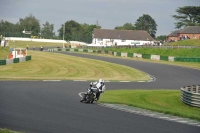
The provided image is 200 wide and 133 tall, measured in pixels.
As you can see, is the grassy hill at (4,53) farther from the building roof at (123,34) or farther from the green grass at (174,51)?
the building roof at (123,34)

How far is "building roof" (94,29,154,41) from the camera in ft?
433

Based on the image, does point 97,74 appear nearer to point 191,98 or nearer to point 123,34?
point 191,98

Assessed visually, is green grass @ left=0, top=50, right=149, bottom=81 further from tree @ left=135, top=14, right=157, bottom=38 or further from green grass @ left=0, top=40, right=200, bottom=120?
tree @ left=135, top=14, right=157, bottom=38

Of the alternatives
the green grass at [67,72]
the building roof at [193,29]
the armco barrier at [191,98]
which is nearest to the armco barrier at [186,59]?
the green grass at [67,72]

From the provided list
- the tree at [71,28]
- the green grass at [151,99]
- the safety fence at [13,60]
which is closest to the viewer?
the green grass at [151,99]


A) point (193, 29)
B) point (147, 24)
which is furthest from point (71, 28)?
point (193, 29)

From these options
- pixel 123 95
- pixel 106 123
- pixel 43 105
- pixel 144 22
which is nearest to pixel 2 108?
pixel 43 105

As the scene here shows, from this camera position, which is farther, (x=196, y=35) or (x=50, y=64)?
(x=196, y=35)

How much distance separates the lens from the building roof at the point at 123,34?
433ft

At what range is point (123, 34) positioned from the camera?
133 metres

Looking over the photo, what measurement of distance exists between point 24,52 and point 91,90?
35259 mm

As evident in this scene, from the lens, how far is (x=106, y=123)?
46.8 feet

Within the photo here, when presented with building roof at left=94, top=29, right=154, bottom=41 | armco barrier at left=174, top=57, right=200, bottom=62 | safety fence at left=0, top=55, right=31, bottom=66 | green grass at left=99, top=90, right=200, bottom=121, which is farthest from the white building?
green grass at left=99, top=90, right=200, bottom=121

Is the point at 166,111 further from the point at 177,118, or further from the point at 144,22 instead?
the point at 144,22
